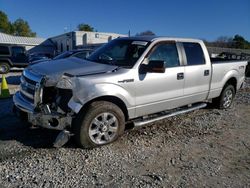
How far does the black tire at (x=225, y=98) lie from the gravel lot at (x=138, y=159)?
1.38 metres

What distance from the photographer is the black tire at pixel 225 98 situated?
6839 mm

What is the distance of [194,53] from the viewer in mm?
5750

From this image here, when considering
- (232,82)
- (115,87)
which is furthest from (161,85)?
(232,82)

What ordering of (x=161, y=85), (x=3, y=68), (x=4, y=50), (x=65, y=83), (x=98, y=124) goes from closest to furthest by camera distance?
1. (x=65, y=83)
2. (x=98, y=124)
3. (x=161, y=85)
4. (x=3, y=68)
5. (x=4, y=50)

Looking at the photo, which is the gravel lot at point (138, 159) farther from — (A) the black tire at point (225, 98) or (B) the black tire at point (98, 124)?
(A) the black tire at point (225, 98)

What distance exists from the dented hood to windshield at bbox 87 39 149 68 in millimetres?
294

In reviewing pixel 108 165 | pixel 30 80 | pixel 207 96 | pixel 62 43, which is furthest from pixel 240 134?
pixel 62 43

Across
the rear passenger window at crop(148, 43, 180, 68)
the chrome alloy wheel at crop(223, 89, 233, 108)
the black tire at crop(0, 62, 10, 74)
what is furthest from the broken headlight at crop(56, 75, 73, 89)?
the black tire at crop(0, 62, 10, 74)

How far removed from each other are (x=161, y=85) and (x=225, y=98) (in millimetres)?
2910

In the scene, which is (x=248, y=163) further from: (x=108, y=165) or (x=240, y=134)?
(x=108, y=165)

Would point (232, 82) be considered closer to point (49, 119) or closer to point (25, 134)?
point (49, 119)

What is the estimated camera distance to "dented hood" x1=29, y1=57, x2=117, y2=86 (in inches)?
160

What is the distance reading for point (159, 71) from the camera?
14.9 ft

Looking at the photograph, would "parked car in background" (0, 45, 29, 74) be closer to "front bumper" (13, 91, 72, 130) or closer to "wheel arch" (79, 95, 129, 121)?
"front bumper" (13, 91, 72, 130)
